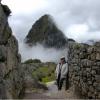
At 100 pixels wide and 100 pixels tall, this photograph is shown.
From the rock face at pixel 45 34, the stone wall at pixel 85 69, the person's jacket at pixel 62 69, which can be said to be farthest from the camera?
the rock face at pixel 45 34

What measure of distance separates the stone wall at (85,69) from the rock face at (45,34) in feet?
203

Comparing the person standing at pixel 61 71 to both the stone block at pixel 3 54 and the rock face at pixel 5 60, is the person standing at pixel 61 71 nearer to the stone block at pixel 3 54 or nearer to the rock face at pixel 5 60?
the rock face at pixel 5 60

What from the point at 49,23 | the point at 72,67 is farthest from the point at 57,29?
the point at 72,67

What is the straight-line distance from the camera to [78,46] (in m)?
18.2

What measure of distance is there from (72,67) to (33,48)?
67.8 m

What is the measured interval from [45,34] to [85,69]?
68952mm

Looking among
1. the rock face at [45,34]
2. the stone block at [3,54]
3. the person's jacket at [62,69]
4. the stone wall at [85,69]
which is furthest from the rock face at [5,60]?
the rock face at [45,34]

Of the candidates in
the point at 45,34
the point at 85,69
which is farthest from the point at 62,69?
the point at 45,34

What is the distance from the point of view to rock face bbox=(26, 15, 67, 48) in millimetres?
82688

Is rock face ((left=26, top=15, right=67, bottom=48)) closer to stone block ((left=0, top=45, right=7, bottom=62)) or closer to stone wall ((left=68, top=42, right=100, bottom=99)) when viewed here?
stone wall ((left=68, top=42, right=100, bottom=99))

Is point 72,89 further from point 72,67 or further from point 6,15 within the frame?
point 6,15

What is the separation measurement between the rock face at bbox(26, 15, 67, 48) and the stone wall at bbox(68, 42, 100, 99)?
62.0 meters

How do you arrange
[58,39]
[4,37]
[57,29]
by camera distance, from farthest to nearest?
1. [57,29]
2. [58,39]
3. [4,37]

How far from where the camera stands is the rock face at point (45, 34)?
271ft
